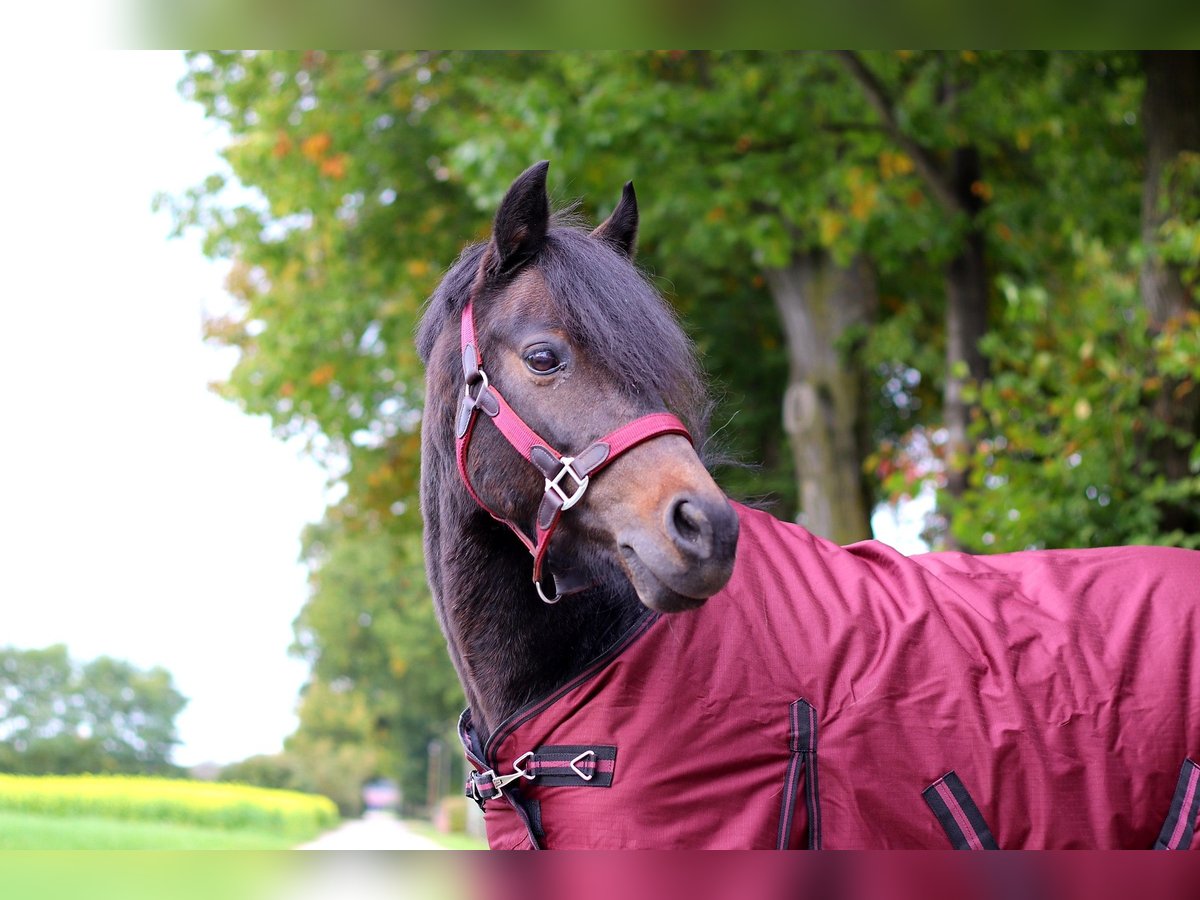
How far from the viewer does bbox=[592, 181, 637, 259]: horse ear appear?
3303 mm

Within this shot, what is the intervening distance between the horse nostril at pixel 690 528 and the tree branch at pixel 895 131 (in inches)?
298

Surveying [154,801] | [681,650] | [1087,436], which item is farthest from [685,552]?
[154,801]

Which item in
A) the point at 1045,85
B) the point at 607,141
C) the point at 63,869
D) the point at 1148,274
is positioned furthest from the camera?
the point at 1045,85

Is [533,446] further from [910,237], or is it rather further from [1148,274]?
[910,237]

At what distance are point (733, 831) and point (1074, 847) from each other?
0.97 m

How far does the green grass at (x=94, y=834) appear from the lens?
7996 mm

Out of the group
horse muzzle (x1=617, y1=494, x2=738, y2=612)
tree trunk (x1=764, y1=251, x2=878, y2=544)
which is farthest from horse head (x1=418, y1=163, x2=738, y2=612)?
tree trunk (x1=764, y1=251, x2=878, y2=544)

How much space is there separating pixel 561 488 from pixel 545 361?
1.24ft

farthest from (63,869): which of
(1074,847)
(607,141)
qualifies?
(607,141)

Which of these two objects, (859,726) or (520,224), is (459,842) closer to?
(859,726)

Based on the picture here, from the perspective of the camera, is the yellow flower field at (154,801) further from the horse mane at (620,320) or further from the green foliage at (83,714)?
the horse mane at (620,320)

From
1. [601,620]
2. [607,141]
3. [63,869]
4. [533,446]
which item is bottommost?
[63,869]

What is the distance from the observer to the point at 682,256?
13.4 m

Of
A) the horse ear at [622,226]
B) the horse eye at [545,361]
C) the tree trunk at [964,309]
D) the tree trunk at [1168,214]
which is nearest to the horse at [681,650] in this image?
the horse eye at [545,361]
